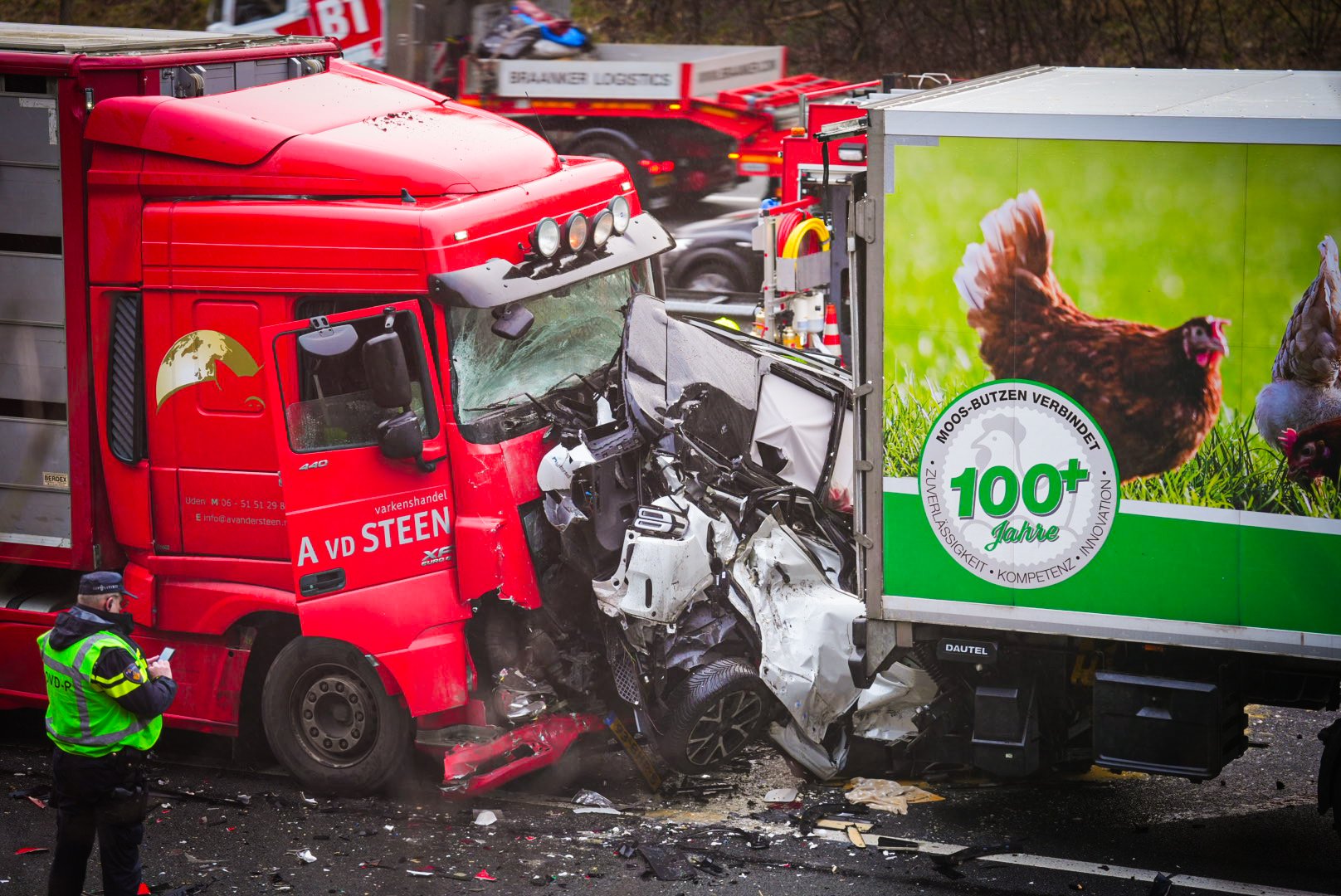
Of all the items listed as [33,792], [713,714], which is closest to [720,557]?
[713,714]

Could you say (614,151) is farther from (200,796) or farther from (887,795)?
(887,795)

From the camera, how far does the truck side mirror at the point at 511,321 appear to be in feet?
21.8

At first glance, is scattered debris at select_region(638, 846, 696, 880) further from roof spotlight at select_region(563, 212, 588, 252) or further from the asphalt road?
roof spotlight at select_region(563, 212, 588, 252)

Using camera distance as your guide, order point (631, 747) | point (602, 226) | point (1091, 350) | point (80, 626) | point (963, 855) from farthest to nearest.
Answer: point (602, 226), point (631, 747), point (963, 855), point (1091, 350), point (80, 626)

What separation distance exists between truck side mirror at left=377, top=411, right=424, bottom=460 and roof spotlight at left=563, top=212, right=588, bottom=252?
1.18m

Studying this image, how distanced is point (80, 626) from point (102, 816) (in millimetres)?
735

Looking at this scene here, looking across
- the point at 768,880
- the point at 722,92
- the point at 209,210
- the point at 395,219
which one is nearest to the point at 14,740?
the point at 209,210

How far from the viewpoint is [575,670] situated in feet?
22.3

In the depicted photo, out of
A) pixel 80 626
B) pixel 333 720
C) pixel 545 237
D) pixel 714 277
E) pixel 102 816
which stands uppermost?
pixel 545 237

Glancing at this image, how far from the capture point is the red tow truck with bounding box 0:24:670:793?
21.6 feet

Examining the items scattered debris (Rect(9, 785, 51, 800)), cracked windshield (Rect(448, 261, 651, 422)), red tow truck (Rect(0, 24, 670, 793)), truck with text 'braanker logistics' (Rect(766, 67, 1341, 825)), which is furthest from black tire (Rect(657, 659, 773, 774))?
scattered debris (Rect(9, 785, 51, 800))

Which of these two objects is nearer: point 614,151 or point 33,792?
point 33,792

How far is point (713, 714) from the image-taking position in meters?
6.64

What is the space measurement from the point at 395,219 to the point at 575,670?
2257 millimetres
